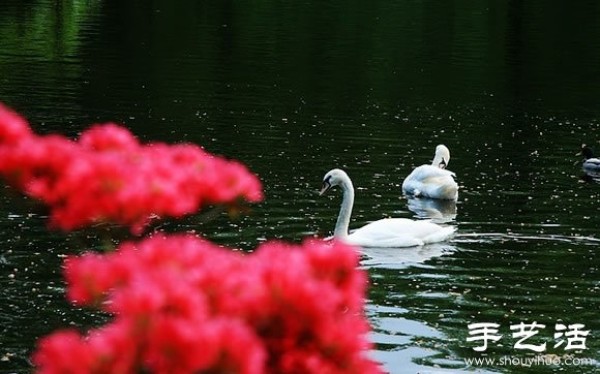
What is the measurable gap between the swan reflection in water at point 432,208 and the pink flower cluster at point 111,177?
1974cm

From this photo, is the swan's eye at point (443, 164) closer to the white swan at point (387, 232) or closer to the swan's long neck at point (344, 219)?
the white swan at point (387, 232)

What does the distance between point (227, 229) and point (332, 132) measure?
1440 centimetres

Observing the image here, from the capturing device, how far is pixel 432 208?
Answer: 2766cm

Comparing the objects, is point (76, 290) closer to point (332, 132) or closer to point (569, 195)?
point (569, 195)

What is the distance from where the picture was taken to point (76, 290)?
6008 millimetres

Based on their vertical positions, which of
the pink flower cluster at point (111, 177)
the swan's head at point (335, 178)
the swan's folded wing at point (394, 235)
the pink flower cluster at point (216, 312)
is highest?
the pink flower cluster at point (111, 177)

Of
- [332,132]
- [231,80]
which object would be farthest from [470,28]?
[332,132]

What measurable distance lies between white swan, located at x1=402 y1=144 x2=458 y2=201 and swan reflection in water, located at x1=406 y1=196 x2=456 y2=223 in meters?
0.14

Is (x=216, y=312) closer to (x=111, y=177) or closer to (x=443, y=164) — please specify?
(x=111, y=177)

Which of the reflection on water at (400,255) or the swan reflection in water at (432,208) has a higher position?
the reflection on water at (400,255)

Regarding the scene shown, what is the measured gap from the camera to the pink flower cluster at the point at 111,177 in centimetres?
644

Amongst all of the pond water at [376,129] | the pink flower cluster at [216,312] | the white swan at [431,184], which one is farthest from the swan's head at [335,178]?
the pink flower cluster at [216,312]

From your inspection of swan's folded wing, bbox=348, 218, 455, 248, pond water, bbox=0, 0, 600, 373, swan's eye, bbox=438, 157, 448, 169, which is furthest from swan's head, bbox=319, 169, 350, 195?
swan's eye, bbox=438, 157, 448, 169

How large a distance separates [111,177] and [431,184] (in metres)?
21.4
